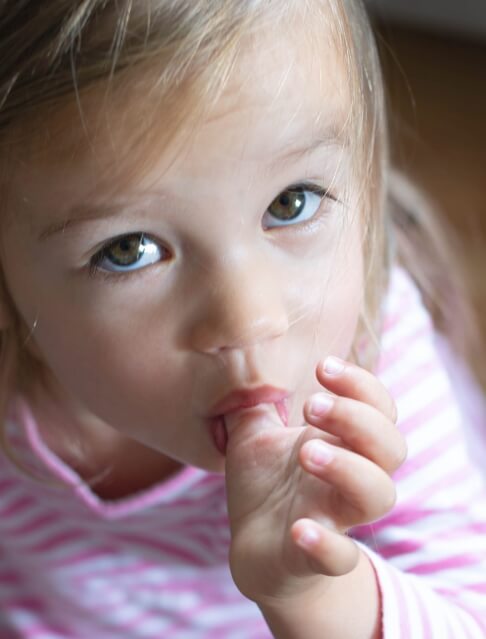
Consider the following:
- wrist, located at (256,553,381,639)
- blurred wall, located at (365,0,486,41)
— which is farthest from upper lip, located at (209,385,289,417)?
blurred wall, located at (365,0,486,41)

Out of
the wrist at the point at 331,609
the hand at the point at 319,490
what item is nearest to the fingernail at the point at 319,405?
the hand at the point at 319,490

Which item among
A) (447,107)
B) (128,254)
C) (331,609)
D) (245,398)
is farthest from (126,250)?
(447,107)

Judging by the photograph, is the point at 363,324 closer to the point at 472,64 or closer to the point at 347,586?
the point at 347,586

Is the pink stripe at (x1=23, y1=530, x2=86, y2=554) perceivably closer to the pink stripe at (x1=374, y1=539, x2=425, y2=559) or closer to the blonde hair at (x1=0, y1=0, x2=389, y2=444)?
the pink stripe at (x1=374, y1=539, x2=425, y2=559)

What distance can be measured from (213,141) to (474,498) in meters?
0.39

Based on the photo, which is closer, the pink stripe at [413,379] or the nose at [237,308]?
the nose at [237,308]

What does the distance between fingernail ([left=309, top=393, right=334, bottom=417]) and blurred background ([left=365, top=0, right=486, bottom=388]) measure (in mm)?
643

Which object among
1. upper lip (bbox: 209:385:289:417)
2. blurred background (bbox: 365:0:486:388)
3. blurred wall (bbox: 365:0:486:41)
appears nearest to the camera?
upper lip (bbox: 209:385:289:417)

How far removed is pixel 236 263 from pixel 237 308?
0.02 m

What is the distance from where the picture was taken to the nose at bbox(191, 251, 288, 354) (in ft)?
1.83

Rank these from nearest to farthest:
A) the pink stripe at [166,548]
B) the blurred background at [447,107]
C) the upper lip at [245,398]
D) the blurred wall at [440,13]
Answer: the upper lip at [245,398]
the pink stripe at [166,548]
the blurred background at [447,107]
the blurred wall at [440,13]

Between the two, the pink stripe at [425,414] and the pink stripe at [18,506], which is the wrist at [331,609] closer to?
the pink stripe at [425,414]

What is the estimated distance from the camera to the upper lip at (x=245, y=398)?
1.96ft

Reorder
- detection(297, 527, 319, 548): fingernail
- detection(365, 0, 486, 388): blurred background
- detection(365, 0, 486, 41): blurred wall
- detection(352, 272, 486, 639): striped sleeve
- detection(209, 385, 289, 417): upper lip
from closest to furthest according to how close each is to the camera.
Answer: detection(297, 527, 319, 548): fingernail → detection(209, 385, 289, 417): upper lip → detection(352, 272, 486, 639): striped sleeve → detection(365, 0, 486, 388): blurred background → detection(365, 0, 486, 41): blurred wall
